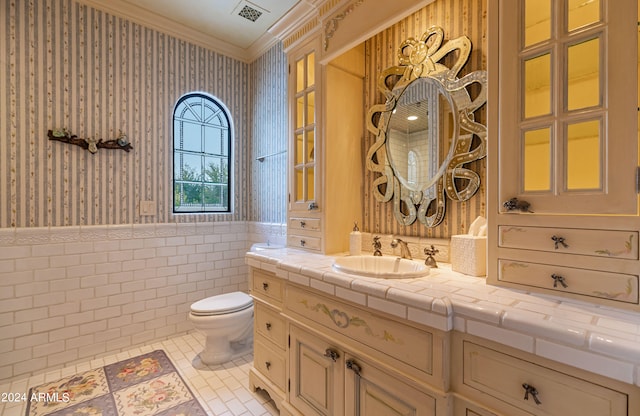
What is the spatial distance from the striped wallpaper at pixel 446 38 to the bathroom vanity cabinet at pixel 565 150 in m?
0.34

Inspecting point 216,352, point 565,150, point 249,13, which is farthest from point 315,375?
point 249,13

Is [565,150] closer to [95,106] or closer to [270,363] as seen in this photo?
[270,363]

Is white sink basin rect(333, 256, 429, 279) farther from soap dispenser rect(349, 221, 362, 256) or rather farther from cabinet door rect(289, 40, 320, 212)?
cabinet door rect(289, 40, 320, 212)

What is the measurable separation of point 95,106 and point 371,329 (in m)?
2.71

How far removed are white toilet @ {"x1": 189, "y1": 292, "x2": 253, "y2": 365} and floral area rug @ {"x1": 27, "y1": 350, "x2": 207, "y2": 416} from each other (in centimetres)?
30

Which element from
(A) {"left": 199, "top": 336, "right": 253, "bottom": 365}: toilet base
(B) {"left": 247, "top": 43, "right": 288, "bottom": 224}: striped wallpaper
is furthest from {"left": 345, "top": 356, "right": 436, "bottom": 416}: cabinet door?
(B) {"left": 247, "top": 43, "right": 288, "bottom": 224}: striped wallpaper

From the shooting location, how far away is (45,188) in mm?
2164

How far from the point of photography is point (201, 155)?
2.95m

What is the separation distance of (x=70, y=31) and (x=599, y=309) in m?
3.55

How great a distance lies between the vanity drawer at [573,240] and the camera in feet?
2.88

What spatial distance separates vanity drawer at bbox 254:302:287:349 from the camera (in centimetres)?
168

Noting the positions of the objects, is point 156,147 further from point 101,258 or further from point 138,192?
point 101,258

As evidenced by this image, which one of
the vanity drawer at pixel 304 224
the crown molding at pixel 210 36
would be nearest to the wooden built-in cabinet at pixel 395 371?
the vanity drawer at pixel 304 224

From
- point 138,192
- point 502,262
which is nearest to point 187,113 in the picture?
point 138,192
